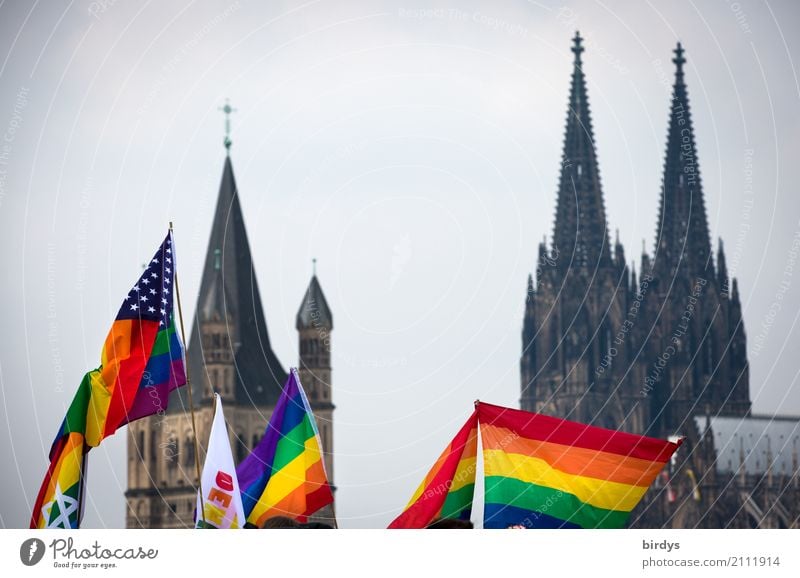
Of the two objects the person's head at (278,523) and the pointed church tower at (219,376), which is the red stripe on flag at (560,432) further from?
the pointed church tower at (219,376)

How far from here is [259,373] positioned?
104625 mm

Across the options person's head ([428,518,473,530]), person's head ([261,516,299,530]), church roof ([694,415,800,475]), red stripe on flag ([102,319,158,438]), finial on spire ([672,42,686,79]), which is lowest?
person's head ([428,518,473,530])

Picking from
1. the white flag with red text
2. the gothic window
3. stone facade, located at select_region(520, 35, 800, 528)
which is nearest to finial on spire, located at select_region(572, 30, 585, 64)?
stone facade, located at select_region(520, 35, 800, 528)

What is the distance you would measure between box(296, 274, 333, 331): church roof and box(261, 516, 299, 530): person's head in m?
69.9

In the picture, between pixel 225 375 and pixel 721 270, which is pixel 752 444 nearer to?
pixel 721 270

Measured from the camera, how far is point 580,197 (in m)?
116

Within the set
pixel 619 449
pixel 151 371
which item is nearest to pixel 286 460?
pixel 151 371

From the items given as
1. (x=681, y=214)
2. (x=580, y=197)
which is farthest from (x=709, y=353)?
(x=580, y=197)

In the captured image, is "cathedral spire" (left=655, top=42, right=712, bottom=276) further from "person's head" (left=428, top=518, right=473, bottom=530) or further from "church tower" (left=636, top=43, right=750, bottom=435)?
"person's head" (left=428, top=518, right=473, bottom=530)

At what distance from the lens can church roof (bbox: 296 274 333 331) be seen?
100000mm

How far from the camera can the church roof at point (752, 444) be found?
117 meters
